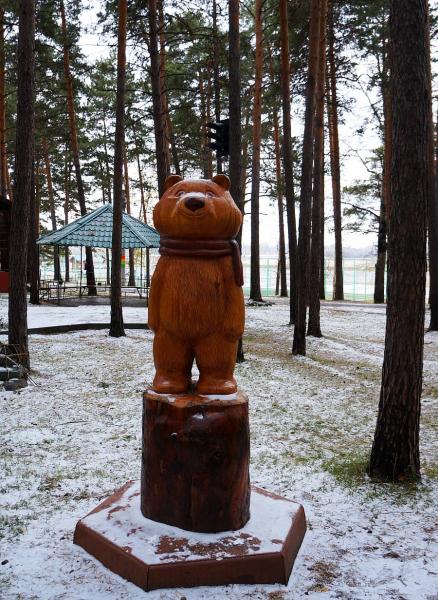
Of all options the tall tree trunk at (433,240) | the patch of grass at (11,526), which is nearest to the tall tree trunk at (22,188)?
the patch of grass at (11,526)

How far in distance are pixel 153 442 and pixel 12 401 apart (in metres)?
3.53

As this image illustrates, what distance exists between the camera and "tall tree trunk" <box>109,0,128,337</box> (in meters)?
8.91

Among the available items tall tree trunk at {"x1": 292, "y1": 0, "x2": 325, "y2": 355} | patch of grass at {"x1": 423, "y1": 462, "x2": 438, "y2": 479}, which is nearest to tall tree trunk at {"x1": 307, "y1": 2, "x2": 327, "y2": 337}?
tall tree trunk at {"x1": 292, "y1": 0, "x2": 325, "y2": 355}

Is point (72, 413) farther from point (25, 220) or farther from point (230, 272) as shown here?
point (230, 272)

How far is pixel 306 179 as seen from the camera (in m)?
8.39

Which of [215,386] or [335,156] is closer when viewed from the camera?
[215,386]

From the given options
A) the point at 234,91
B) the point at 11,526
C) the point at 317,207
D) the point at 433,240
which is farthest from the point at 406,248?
the point at 433,240

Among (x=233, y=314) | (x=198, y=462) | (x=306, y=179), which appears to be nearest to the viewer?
(x=198, y=462)

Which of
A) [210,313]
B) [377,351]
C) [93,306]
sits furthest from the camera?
[93,306]

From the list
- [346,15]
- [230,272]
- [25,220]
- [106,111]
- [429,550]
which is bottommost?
[429,550]

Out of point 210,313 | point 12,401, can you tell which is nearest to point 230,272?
point 210,313

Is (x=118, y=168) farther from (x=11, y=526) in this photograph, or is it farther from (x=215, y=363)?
(x=11, y=526)

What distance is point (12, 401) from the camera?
18.4 feet

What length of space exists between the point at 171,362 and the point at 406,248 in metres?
2.05
